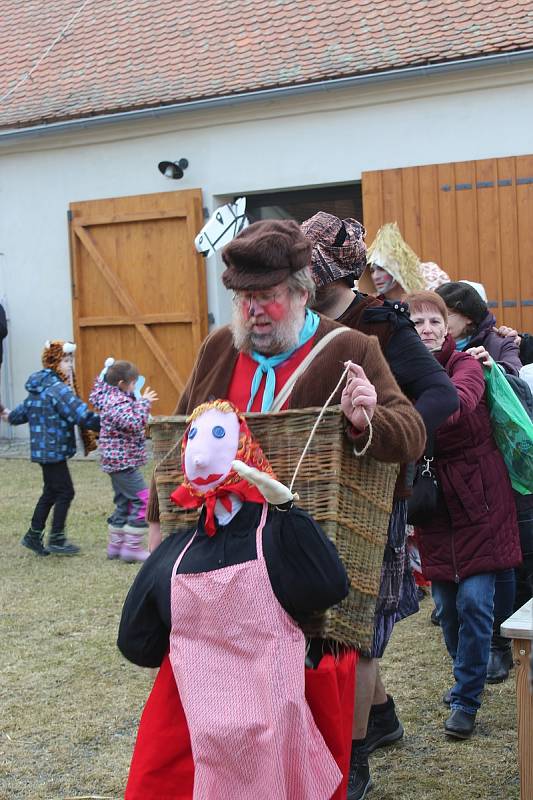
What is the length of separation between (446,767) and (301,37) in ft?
29.9

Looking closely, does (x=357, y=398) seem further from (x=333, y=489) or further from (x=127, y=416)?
(x=127, y=416)

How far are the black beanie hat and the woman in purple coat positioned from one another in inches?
22.6

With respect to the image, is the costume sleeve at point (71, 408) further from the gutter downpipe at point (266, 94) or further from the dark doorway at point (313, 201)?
the gutter downpipe at point (266, 94)

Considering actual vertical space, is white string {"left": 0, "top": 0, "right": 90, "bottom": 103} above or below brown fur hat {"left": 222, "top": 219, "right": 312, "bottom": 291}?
above

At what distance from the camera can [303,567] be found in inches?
103

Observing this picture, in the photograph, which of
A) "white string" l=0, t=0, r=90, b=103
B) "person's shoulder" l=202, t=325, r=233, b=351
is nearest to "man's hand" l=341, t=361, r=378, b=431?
"person's shoulder" l=202, t=325, r=233, b=351

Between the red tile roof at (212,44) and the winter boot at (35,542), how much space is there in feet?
17.8

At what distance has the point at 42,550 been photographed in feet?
23.6

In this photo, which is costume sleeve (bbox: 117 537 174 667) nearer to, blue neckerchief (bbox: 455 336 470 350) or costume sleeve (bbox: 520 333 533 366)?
blue neckerchief (bbox: 455 336 470 350)

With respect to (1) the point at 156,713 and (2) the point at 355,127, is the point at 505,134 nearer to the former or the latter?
(2) the point at 355,127

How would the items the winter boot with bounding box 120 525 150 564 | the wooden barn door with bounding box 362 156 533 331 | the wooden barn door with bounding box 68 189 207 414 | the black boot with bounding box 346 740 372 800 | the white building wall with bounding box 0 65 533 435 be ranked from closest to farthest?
1. the black boot with bounding box 346 740 372 800
2. the winter boot with bounding box 120 525 150 564
3. the wooden barn door with bounding box 362 156 533 331
4. the white building wall with bounding box 0 65 533 435
5. the wooden barn door with bounding box 68 189 207 414

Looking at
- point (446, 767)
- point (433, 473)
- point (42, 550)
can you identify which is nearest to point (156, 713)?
point (446, 767)

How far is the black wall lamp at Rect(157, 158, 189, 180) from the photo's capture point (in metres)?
11.3

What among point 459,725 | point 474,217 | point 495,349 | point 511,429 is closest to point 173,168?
point 474,217
